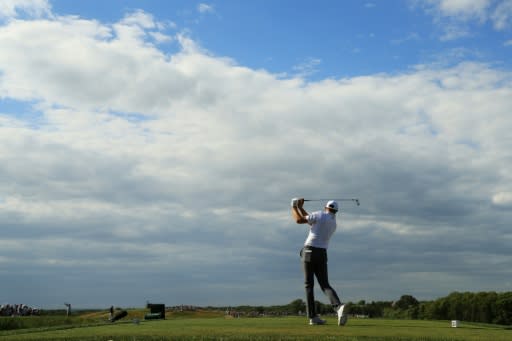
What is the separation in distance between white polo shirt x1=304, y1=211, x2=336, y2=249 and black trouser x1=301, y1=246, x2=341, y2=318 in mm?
173

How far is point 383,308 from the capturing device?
91938mm

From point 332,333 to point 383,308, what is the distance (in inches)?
3165

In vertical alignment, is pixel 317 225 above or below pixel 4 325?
above

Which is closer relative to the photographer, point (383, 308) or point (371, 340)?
point (371, 340)

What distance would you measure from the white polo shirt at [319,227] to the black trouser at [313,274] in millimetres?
173

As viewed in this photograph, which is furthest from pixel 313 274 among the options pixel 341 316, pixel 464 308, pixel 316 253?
pixel 464 308

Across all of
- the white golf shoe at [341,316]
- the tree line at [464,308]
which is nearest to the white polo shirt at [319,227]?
the white golf shoe at [341,316]

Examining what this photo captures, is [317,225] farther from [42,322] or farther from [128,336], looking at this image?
[42,322]

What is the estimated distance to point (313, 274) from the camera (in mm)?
18141

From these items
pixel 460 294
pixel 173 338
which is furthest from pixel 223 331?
pixel 460 294

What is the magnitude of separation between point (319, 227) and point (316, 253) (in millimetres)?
739

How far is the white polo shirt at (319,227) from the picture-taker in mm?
18141

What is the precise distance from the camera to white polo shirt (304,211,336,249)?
1814cm

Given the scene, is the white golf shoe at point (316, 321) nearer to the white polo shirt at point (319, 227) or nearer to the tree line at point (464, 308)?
the white polo shirt at point (319, 227)
